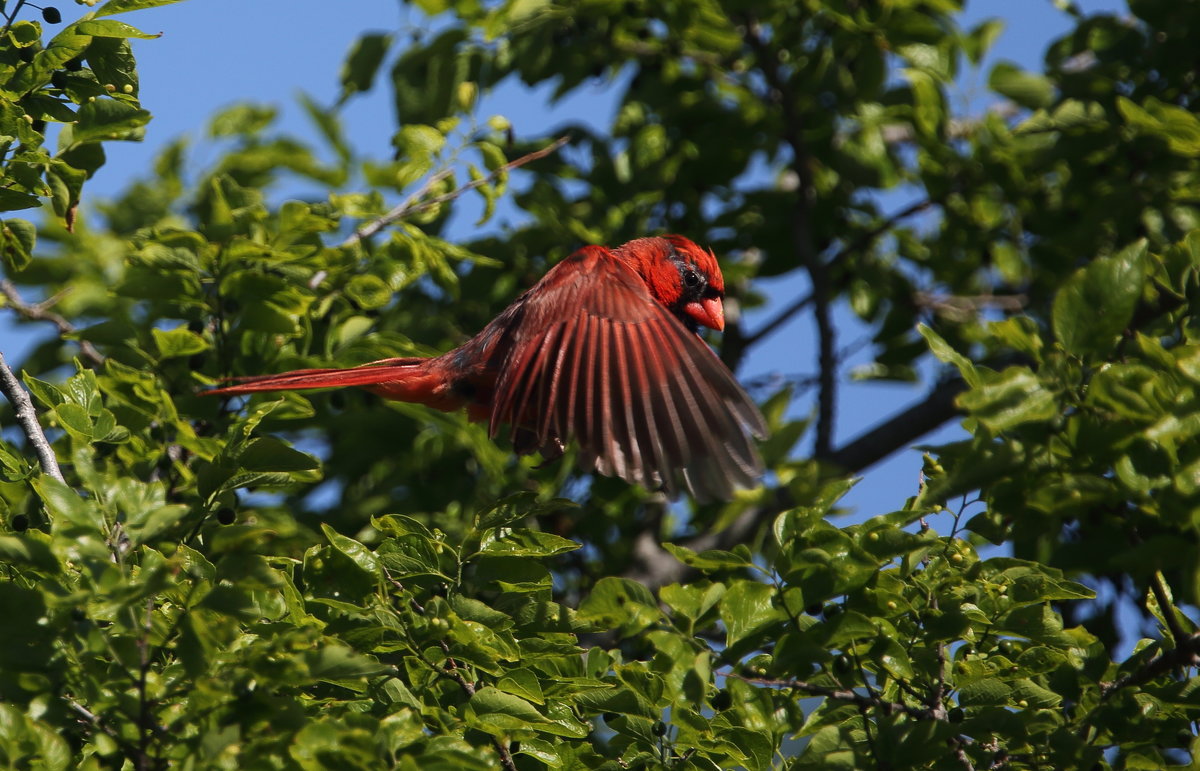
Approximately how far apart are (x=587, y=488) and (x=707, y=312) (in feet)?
3.07

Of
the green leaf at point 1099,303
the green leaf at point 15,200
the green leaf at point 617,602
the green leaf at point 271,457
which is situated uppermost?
the green leaf at point 1099,303

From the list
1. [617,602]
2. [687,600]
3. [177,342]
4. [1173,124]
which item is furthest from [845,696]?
[1173,124]

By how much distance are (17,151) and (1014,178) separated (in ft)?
12.5

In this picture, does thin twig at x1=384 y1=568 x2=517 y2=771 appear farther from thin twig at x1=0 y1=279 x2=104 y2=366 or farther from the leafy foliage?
thin twig at x1=0 y1=279 x2=104 y2=366

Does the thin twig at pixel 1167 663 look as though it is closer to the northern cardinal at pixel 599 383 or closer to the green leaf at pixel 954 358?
the green leaf at pixel 954 358

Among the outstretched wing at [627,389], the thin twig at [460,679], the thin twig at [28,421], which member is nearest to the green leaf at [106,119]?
the thin twig at [28,421]

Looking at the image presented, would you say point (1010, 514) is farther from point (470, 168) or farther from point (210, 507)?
point (470, 168)

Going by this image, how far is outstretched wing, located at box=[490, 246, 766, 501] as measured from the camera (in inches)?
106

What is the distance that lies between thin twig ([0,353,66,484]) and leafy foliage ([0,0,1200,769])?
67mm

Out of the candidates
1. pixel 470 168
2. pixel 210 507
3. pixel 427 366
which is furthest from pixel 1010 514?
pixel 470 168

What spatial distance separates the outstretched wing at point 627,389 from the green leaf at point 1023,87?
2218mm

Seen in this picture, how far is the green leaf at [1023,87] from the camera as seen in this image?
470 cm

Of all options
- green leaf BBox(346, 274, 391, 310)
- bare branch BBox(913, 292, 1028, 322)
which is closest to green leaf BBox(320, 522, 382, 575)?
green leaf BBox(346, 274, 391, 310)

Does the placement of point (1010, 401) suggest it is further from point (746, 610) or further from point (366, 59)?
point (366, 59)
